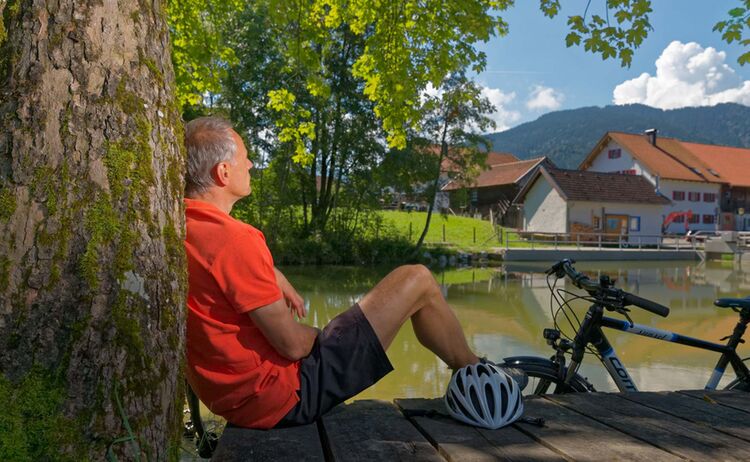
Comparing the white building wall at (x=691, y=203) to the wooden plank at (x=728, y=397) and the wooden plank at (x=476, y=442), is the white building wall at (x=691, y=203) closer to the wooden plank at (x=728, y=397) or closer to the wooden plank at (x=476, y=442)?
the wooden plank at (x=728, y=397)

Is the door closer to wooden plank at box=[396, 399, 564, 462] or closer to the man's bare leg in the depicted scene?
the man's bare leg

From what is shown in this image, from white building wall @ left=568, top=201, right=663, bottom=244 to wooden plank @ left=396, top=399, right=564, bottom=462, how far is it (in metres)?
34.2

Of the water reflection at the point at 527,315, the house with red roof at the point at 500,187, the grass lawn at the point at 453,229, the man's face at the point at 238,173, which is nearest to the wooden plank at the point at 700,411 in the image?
the man's face at the point at 238,173

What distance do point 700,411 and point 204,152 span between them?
2.13 meters

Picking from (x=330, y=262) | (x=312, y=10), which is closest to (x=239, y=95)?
(x=330, y=262)

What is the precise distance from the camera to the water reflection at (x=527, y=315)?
21.4 feet

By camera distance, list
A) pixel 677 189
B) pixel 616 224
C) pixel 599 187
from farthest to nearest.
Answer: pixel 677 189
pixel 599 187
pixel 616 224

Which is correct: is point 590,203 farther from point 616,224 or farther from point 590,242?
point 590,242

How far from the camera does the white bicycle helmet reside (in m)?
2.08

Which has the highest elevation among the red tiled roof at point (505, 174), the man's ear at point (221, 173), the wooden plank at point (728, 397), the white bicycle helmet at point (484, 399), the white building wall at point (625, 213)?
the red tiled roof at point (505, 174)

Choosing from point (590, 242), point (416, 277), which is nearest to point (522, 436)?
point (416, 277)

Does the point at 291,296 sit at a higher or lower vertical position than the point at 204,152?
lower

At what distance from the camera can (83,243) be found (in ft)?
4.95

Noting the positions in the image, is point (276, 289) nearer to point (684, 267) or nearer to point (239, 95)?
point (239, 95)
